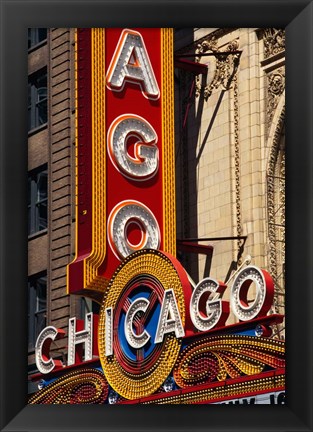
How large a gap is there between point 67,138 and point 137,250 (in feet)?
12.2

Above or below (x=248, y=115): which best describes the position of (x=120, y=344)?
below

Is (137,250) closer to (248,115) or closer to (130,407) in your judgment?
(248,115)

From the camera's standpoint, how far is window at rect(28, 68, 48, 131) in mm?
25312

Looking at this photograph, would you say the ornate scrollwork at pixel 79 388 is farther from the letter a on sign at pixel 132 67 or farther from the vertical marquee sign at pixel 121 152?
the letter a on sign at pixel 132 67

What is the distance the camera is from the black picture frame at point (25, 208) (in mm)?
15984

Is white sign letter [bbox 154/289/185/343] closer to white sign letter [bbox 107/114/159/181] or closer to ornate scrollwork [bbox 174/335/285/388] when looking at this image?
ornate scrollwork [bbox 174/335/285/388]

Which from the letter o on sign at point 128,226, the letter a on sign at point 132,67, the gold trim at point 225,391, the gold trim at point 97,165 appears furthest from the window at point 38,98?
the gold trim at point 225,391

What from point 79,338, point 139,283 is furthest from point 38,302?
point 139,283

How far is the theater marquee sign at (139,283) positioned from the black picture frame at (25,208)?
3.10 meters

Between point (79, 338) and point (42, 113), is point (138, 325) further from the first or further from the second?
point (42, 113)

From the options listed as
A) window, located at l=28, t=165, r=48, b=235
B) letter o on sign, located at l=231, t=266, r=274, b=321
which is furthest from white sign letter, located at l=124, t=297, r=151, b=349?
window, located at l=28, t=165, r=48, b=235

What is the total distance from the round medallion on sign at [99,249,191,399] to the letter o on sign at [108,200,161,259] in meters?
0.61

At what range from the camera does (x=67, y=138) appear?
987 inches
